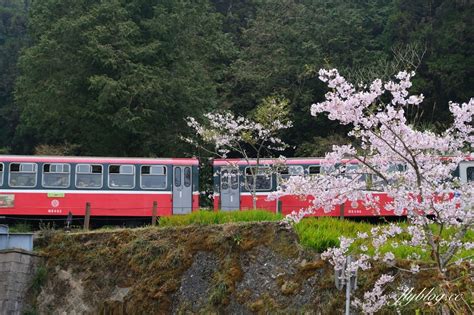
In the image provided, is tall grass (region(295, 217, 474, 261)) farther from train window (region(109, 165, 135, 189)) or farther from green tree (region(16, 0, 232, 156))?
green tree (region(16, 0, 232, 156))

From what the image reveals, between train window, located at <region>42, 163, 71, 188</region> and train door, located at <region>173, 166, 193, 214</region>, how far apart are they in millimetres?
3217

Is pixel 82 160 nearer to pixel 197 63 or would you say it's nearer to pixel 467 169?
pixel 197 63

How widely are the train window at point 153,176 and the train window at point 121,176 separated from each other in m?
0.31

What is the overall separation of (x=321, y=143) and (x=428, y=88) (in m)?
5.56

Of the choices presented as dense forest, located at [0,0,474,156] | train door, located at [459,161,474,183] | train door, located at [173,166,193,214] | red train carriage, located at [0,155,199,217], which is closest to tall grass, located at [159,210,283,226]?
red train carriage, located at [0,155,199,217]

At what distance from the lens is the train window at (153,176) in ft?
70.6

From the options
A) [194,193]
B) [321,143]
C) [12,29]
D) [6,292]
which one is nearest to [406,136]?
[6,292]

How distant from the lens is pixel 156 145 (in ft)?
91.4

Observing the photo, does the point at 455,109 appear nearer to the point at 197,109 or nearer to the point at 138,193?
the point at 138,193

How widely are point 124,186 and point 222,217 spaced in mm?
5920

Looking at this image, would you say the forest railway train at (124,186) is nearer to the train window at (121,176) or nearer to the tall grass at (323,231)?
the train window at (121,176)

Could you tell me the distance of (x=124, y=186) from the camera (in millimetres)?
21391

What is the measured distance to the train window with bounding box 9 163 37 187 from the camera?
20828mm

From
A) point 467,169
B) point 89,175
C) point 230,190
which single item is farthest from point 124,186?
point 467,169
